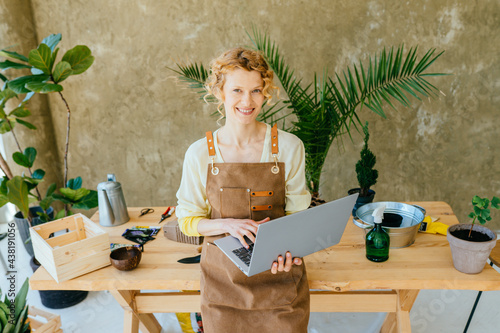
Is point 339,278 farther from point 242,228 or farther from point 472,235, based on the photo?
point 472,235

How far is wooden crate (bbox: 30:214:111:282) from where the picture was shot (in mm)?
1544

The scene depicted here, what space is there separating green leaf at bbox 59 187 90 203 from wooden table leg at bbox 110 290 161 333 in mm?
820

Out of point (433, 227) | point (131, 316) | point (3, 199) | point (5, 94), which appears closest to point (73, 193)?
point (3, 199)

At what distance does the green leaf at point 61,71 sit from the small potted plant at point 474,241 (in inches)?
90.9

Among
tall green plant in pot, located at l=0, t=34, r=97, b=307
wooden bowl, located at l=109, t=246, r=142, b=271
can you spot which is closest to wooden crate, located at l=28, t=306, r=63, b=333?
tall green plant in pot, located at l=0, t=34, r=97, b=307

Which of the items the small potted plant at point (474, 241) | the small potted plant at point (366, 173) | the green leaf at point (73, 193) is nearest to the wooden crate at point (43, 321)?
the green leaf at point (73, 193)

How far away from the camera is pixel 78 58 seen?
221 cm

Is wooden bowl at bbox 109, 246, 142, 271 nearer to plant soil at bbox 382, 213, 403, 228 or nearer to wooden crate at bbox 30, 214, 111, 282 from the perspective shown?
wooden crate at bbox 30, 214, 111, 282

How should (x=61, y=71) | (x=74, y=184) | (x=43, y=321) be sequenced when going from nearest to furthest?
(x=43, y=321) → (x=61, y=71) → (x=74, y=184)

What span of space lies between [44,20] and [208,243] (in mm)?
2914

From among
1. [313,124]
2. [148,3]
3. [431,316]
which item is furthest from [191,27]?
[431,316]

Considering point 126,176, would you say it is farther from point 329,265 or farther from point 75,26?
point 329,265

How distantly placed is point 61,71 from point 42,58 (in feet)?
0.40

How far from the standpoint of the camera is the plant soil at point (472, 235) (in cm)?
150
